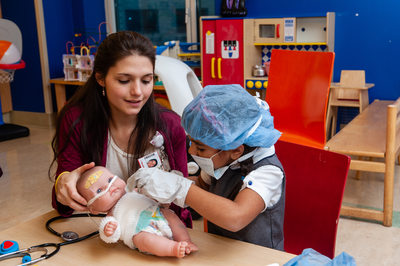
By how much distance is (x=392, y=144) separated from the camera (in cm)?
251

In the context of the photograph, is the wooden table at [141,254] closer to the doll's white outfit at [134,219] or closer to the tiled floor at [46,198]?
the doll's white outfit at [134,219]

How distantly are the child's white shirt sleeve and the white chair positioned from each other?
6.51ft

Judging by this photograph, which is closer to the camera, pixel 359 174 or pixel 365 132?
pixel 365 132

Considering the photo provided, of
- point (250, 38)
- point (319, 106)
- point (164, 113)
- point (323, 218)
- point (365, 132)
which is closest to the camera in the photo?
point (323, 218)

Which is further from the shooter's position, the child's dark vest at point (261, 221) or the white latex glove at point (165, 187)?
the child's dark vest at point (261, 221)

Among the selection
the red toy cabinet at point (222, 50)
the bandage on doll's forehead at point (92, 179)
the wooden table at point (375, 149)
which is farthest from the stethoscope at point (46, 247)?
the red toy cabinet at point (222, 50)

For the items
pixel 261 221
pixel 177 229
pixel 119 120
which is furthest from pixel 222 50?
pixel 177 229

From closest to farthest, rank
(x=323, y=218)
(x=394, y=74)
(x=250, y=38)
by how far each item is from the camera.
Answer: (x=323, y=218) → (x=394, y=74) → (x=250, y=38)

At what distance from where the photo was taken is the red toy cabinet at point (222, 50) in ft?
14.9

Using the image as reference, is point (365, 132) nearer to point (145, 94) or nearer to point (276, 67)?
point (276, 67)

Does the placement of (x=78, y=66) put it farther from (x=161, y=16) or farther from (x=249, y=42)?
(x=249, y=42)

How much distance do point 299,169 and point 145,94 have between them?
542 millimetres

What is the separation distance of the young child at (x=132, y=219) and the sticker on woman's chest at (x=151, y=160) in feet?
0.73

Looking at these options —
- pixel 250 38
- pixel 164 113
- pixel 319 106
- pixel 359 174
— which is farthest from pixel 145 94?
pixel 250 38
